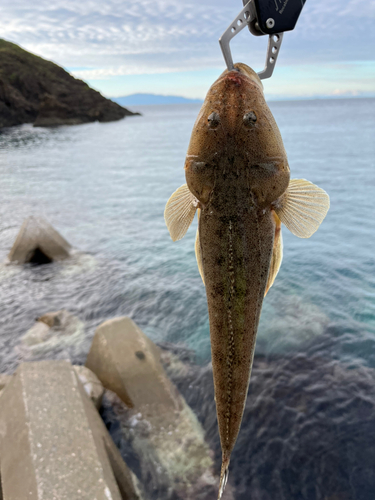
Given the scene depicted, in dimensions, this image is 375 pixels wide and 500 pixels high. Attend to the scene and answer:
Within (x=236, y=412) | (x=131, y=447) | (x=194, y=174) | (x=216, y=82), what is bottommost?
(x=131, y=447)

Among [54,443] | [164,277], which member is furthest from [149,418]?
[164,277]

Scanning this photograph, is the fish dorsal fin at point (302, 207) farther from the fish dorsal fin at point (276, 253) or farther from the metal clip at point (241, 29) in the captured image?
the metal clip at point (241, 29)

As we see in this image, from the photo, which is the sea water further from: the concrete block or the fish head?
the fish head

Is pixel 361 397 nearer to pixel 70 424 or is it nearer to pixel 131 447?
pixel 131 447

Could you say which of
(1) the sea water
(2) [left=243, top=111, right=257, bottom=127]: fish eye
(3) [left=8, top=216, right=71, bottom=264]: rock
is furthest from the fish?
(3) [left=8, top=216, right=71, bottom=264]: rock

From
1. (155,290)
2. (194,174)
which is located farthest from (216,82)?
(155,290)

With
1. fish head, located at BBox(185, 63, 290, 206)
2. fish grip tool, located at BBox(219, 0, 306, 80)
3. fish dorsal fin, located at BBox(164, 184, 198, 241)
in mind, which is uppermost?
fish grip tool, located at BBox(219, 0, 306, 80)

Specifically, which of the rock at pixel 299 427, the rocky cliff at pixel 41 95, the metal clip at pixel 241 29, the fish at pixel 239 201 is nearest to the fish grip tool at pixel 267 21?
the metal clip at pixel 241 29
